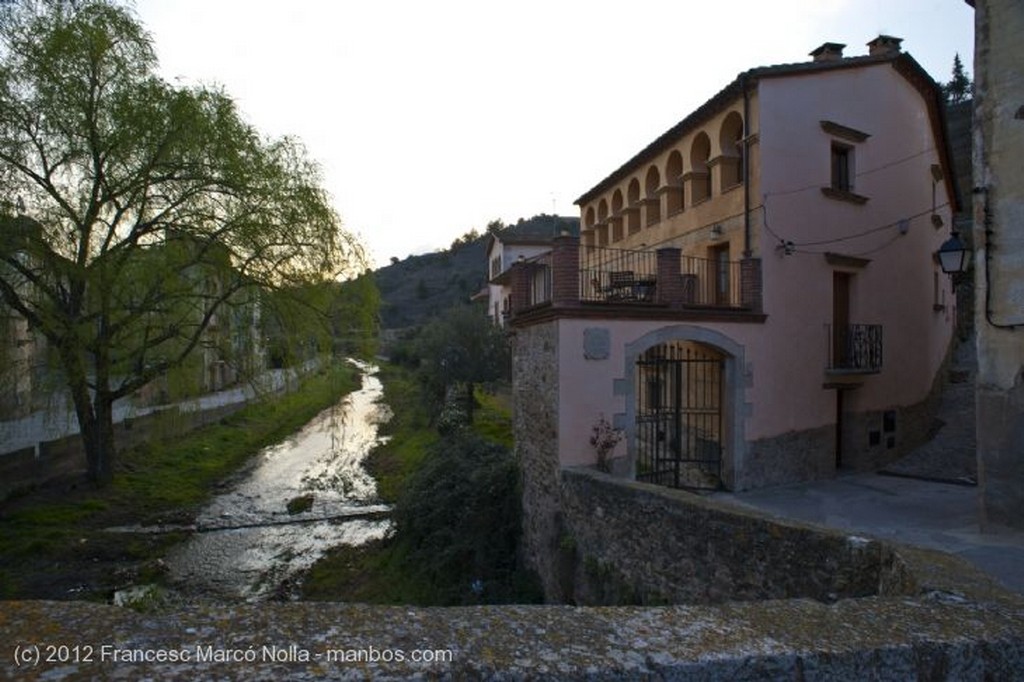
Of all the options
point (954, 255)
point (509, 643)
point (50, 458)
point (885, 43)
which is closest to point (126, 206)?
point (50, 458)

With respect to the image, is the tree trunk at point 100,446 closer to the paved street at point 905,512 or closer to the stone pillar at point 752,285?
the paved street at point 905,512

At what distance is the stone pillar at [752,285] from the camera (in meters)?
10.6

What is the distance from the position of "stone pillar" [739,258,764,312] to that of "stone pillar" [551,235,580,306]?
3.87m

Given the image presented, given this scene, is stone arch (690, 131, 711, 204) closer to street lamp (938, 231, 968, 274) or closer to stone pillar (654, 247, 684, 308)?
stone pillar (654, 247, 684, 308)

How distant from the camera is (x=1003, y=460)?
22.4 feet

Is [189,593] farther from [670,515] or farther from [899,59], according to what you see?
[899,59]

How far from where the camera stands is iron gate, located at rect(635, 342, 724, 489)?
10172 millimetres

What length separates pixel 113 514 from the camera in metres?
13.3

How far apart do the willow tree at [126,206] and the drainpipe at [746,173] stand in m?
8.32

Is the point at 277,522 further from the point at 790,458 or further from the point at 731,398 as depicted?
the point at 790,458

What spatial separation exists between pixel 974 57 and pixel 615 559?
7341 millimetres

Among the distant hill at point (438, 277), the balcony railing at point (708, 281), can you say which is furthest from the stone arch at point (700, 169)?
the distant hill at point (438, 277)

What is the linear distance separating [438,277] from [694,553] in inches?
A: 3129

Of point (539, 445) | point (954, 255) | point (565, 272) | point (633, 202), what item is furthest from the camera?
point (633, 202)
